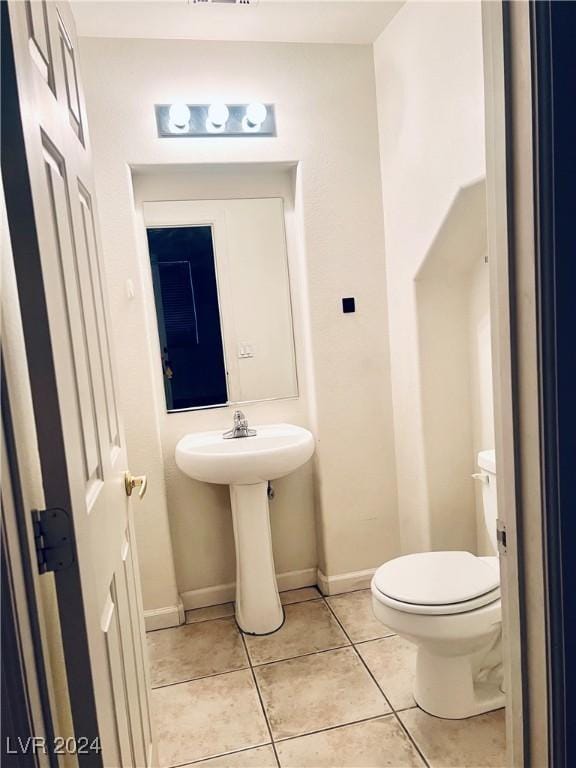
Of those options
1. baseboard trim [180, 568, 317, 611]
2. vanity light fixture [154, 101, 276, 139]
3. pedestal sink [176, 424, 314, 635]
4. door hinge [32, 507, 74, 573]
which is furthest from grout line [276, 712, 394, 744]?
vanity light fixture [154, 101, 276, 139]

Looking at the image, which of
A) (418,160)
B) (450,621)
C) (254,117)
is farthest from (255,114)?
(450,621)

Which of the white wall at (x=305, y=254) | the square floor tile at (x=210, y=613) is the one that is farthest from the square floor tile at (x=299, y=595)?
the square floor tile at (x=210, y=613)

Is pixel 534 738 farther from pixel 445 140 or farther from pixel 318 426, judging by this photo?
pixel 445 140

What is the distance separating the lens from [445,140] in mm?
1852

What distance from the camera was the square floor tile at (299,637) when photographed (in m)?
2.13

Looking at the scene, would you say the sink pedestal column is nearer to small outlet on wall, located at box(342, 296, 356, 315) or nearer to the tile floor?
the tile floor

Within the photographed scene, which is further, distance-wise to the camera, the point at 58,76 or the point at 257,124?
the point at 257,124

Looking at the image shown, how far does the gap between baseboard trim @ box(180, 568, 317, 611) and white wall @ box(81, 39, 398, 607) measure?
0.15 feet

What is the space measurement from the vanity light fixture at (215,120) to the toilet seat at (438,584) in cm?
183

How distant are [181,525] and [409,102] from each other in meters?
2.05

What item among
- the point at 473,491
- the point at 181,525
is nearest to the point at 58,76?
the point at 181,525

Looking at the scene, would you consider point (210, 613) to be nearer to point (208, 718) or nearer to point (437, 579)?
point (208, 718)

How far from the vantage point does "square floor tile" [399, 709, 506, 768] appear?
1557mm

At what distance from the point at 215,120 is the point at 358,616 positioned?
2.22 m
